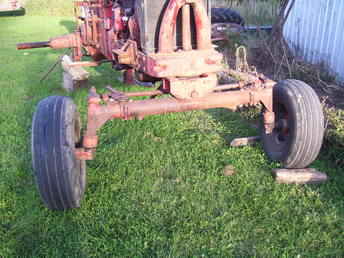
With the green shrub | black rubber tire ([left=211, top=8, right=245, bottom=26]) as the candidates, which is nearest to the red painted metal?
black rubber tire ([left=211, top=8, right=245, bottom=26])

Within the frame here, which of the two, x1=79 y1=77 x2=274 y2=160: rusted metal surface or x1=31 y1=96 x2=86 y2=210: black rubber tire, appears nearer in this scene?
x1=31 y1=96 x2=86 y2=210: black rubber tire

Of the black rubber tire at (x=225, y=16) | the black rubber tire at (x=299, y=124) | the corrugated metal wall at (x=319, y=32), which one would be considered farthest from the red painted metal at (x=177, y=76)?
the black rubber tire at (x=225, y=16)

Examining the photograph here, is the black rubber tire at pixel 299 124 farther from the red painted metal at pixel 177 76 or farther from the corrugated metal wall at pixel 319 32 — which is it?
the corrugated metal wall at pixel 319 32

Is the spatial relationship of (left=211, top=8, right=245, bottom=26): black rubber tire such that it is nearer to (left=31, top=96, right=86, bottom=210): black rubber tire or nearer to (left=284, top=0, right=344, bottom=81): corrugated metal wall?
(left=284, top=0, right=344, bottom=81): corrugated metal wall

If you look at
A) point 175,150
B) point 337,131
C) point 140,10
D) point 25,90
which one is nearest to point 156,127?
point 175,150

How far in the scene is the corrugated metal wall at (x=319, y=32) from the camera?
17.6 ft

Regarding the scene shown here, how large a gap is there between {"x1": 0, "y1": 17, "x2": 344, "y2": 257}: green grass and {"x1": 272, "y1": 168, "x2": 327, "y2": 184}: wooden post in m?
0.07

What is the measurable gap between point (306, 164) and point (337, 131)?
1.69 feet

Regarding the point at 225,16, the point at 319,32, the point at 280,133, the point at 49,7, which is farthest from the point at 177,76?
the point at 49,7

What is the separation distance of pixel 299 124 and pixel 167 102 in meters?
1.09

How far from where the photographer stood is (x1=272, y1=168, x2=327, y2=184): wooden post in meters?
3.14

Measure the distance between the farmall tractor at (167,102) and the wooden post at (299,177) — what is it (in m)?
0.10

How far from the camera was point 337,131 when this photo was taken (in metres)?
3.45

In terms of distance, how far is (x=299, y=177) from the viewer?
3.14m
